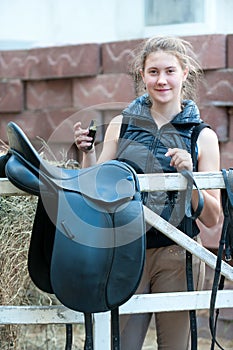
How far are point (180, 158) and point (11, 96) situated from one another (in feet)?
8.61

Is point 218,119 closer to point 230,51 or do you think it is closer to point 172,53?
point 230,51

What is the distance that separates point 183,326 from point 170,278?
16 centimetres

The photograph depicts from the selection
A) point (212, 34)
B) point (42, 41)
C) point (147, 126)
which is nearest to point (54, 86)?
point (42, 41)

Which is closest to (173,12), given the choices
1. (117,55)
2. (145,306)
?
(117,55)

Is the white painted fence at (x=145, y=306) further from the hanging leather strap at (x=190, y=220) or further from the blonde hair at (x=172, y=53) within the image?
the blonde hair at (x=172, y=53)

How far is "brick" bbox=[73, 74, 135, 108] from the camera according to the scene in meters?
4.40

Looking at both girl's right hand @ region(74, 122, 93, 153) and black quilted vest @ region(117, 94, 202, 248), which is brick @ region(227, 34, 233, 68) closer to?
black quilted vest @ region(117, 94, 202, 248)

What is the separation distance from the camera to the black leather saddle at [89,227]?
2211 millimetres

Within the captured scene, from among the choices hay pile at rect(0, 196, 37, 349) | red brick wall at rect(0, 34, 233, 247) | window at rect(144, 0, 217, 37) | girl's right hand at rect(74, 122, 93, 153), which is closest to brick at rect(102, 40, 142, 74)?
red brick wall at rect(0, 34, 233, 247)

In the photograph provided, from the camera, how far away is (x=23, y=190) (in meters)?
2.28

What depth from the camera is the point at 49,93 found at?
4.74 m

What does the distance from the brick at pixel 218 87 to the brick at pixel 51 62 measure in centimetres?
68

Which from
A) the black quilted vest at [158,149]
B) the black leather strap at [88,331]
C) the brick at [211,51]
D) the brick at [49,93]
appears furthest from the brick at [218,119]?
the black leather strap at [88,331]

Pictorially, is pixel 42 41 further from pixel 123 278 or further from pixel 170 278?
pixel 123 278
